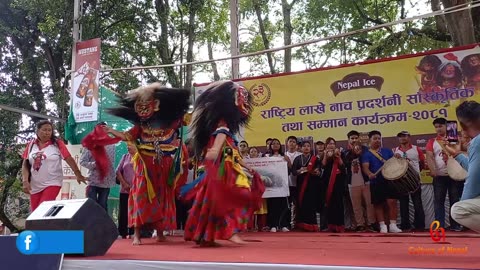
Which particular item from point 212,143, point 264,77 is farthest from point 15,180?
point 212,143

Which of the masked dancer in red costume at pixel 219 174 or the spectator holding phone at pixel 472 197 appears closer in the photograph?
the spectator holding phone at pixel 472 197

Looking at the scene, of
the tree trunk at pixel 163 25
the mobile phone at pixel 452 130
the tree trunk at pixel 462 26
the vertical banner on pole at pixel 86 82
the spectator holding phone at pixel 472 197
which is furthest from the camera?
the tree trunk at pixel 163 25

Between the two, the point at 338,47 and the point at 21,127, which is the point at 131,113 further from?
the point at 338,47

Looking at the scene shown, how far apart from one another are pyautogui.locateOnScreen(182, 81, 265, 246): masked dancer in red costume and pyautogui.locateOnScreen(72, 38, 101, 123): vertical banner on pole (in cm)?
375

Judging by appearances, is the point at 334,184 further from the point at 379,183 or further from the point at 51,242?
the point at 51,242

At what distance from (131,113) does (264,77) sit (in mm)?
2869

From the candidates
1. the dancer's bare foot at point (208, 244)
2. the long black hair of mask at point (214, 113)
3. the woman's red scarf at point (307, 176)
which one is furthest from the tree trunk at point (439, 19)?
the dancer's bare foot at point (208, 244)

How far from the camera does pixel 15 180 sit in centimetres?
1370

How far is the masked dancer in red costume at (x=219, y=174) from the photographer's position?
13.4 ft

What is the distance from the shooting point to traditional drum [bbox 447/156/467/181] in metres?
5.73

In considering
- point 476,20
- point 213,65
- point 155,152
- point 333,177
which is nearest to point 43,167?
point 155,152

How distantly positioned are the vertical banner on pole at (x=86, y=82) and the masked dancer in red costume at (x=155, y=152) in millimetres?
2896

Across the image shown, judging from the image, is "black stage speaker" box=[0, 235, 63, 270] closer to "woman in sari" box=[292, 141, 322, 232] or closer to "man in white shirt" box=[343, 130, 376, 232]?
"woman in sari" box=[292, 141, 322, 232]

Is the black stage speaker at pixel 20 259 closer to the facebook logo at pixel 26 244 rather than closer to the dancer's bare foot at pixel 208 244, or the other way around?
the facebook logo at pixel 26 244
